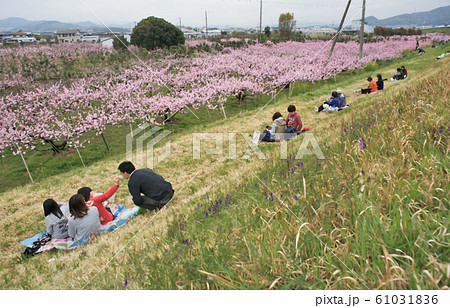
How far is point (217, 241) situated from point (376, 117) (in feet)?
13.8

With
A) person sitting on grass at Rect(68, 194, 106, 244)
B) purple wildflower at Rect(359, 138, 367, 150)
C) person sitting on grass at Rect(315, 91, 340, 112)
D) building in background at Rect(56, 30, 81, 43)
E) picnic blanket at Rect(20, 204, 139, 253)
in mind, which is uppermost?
building in background at Rect(56, 30, 81, 43)

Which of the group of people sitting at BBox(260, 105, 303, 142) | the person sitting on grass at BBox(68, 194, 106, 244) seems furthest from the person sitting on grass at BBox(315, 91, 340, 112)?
the person sitting on grass at BBox(68, 194, 106, 244)

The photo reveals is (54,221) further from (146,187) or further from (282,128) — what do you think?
(282,128)

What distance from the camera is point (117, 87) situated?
57.1 ft

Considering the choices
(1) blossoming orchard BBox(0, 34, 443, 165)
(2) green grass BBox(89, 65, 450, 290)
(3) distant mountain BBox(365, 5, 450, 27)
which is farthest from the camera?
(1) blossoming orchard BBox(0, 34, 443, 165)

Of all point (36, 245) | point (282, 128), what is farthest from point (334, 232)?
point (282, 128)

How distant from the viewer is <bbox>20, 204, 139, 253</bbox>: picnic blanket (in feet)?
17.6

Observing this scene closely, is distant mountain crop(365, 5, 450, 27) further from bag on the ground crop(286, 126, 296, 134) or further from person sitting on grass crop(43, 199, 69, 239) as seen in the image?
person sitting on grass crop(43, 199, 69, 239)

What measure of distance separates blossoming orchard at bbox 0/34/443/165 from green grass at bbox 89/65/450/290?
10.2 m

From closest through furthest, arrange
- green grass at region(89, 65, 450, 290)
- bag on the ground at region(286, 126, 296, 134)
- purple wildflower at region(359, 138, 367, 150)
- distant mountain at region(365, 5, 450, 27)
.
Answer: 1. green grass at region(89, 65, 450, 290)
2. purple wildflower at region(359, 138, 367, 150)
3. bag on the ground at region(286, 126, 296, 134)
4. distant mountain at region(365, 5, 450, 27)

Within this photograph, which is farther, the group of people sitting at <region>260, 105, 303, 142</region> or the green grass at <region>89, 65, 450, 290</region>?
the group of people sitting at <region>260, 105, 303, 142</region>

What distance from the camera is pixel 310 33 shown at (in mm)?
59406

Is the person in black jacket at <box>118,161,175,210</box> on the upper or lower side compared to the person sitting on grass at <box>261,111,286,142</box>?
lower

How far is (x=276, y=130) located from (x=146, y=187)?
196 inches
